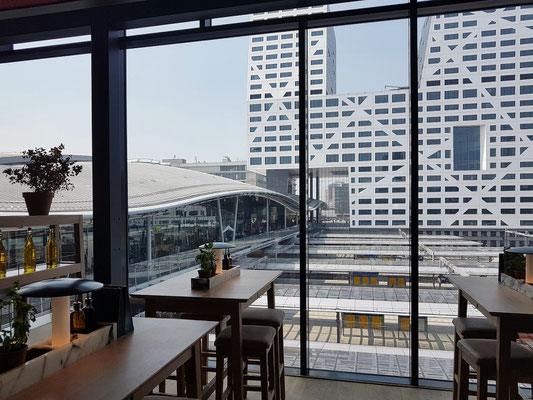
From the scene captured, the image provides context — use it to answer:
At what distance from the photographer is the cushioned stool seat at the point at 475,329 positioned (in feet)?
8.16

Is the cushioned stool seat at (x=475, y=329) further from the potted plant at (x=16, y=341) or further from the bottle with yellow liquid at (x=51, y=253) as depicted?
the bottle with yellow liquid at (x=51, y=253)

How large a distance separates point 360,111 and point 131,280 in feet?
8.00

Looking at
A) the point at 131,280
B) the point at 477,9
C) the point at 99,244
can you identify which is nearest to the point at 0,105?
the point at 99,244

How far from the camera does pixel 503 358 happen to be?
6.62 feet

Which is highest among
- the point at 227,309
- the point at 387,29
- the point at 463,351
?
the point at 387,29

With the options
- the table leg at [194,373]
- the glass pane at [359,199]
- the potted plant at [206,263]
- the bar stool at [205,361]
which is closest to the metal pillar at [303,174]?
the glass pane at [359,199]

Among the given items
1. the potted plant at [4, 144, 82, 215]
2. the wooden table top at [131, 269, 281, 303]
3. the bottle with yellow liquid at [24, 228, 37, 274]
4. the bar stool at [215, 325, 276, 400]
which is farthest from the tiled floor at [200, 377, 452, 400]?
the potted plant at [4, 144, 82, 215]

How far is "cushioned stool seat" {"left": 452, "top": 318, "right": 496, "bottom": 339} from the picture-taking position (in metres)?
2.49

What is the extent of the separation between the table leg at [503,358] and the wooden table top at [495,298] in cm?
7

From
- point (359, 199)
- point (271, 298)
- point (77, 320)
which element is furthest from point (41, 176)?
point (359, 199)

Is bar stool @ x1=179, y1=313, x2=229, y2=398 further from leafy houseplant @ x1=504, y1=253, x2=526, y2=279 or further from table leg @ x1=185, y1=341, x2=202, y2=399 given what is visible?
leafy houseplant @ x1=504, y1=253, x2=526, y2=279

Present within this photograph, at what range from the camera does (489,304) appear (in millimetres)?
2121

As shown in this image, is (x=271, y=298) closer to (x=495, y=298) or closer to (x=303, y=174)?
(x=303, y=174)

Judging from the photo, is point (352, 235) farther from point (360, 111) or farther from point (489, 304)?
point (489, 304)
